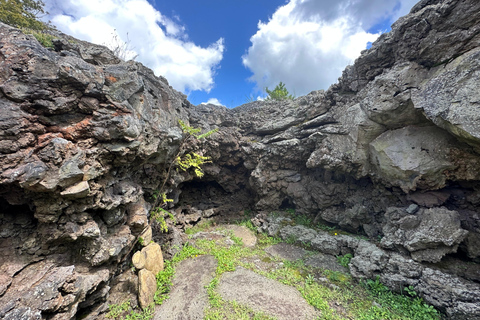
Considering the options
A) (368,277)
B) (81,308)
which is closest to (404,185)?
(368,277)

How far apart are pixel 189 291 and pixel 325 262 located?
674cm

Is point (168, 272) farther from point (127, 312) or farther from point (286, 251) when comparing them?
point (286, 251)

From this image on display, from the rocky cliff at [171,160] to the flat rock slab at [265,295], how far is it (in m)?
3.45

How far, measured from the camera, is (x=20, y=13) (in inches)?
450

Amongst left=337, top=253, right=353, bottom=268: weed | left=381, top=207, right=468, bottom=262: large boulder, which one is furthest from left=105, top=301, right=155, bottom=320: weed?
left=381, top=207, right=468, bottom=262: large boulder

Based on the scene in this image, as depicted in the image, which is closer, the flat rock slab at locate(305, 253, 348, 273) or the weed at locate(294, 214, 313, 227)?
the flat rock slab at locate(305, 253, 348, 273)

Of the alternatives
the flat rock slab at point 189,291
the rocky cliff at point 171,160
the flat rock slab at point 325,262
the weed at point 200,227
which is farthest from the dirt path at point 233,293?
the weed at point 200,227

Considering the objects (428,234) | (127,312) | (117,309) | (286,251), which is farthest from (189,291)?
(428,234)

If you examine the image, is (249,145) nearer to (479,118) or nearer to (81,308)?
(479,118)

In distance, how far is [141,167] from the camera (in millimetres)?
9336

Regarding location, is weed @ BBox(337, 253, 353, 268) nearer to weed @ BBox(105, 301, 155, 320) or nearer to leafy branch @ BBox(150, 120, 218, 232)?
weed @ BBox(105, 301, 155, 320)

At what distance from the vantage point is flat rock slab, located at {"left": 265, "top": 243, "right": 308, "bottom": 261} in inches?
396

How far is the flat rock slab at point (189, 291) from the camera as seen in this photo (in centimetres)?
641

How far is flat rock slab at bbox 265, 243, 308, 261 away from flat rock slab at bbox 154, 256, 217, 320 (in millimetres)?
3478
